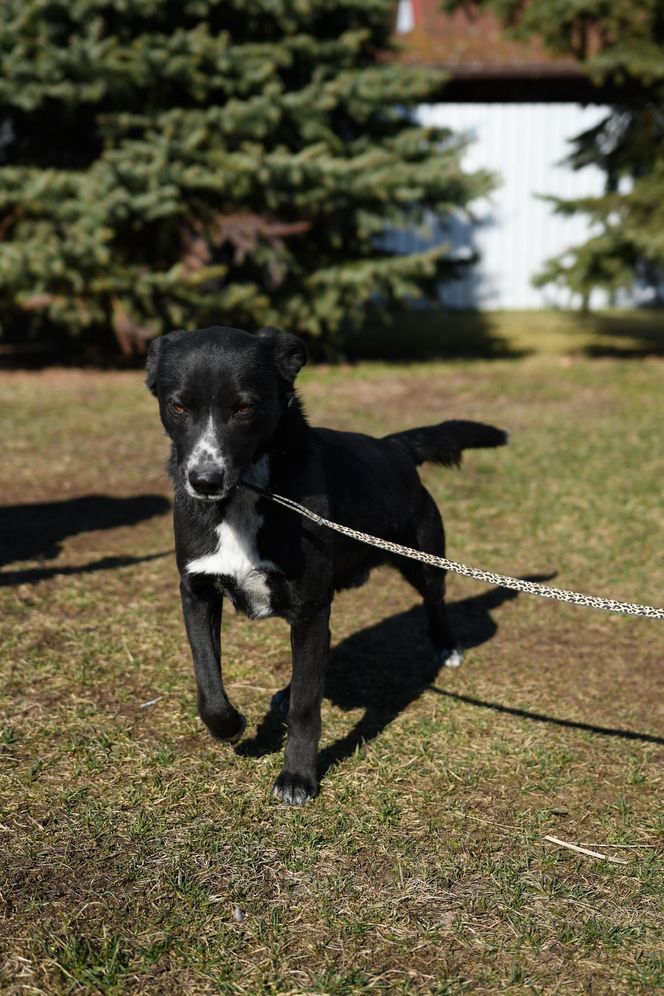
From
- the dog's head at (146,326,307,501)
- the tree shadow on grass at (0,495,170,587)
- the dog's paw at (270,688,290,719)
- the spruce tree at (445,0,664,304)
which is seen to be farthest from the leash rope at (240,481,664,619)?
the spruce tree at (445,0,664,304)

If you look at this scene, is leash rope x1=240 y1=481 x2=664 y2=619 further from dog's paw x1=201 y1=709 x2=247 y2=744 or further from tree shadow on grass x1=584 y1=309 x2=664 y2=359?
tree shadow on grass x1=584 y1=309 x2=664 y2=359

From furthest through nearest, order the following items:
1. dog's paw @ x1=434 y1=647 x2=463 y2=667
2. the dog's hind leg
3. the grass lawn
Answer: dog's paw @ x1=434 y1=647 x2=463 y2=667 → the dog's hind leg → the grass lawn

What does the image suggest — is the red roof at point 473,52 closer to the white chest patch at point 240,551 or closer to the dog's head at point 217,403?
the dog's head at point 217,403

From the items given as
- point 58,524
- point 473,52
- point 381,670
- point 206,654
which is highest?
point 473,52

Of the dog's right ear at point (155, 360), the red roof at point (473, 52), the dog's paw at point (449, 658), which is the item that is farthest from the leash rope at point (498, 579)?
the red roof at point (473, 52)

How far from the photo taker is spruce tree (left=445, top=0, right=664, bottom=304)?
12.1 m

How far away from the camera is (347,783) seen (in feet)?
13.0

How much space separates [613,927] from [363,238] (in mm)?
10617

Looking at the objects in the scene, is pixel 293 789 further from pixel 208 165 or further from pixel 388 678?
pixel 208 165

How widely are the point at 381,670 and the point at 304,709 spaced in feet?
4.38

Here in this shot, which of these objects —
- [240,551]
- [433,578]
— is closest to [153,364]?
[240,551]

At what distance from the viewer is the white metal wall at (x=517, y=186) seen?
20188 millimetres

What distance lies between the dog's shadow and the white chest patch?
0.87 metres

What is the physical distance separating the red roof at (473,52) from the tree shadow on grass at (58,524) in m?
13.3
